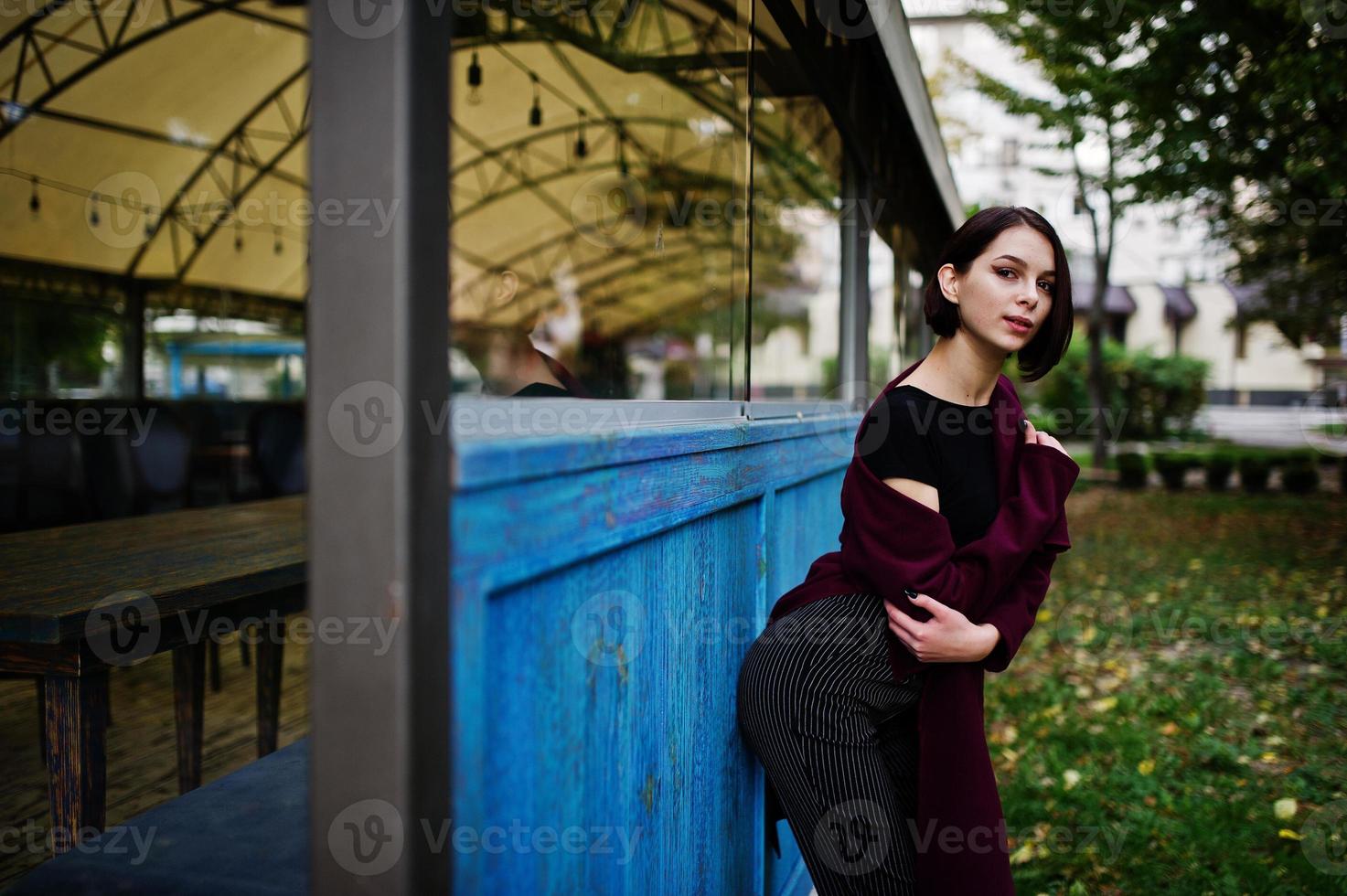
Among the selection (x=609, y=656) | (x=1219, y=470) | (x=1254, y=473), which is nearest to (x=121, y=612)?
(x=609, y=656)

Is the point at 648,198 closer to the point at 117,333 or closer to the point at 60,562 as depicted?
the point at 117,333

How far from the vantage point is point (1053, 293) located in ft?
5.82

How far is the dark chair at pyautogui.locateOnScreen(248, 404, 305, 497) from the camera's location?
232 inches

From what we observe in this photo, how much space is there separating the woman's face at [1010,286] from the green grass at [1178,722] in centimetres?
214

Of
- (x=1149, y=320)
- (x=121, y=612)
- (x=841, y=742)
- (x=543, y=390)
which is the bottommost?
(x=841, y=742)

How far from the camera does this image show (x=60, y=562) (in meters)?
2.70

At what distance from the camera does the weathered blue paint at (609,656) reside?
1.01 m

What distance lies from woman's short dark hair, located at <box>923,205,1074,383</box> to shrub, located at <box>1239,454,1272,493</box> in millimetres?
13384

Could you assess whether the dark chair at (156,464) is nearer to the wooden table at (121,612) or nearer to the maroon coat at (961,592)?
the wooden table at (121,612)

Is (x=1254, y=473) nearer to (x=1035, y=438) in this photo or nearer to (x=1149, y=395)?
(x=1149, y=395)

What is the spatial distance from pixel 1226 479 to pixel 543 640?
14861mm

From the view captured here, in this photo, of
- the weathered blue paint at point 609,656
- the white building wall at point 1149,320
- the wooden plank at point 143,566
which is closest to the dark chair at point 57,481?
the wooden plank at point 143,566

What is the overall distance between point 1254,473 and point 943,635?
543 inches

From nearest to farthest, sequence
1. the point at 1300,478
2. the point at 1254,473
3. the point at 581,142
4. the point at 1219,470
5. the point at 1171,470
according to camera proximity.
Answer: the point at 581,142
the point at 1300,478
the point at 1254,473
the point at 1171,470
the point at 1219,470
